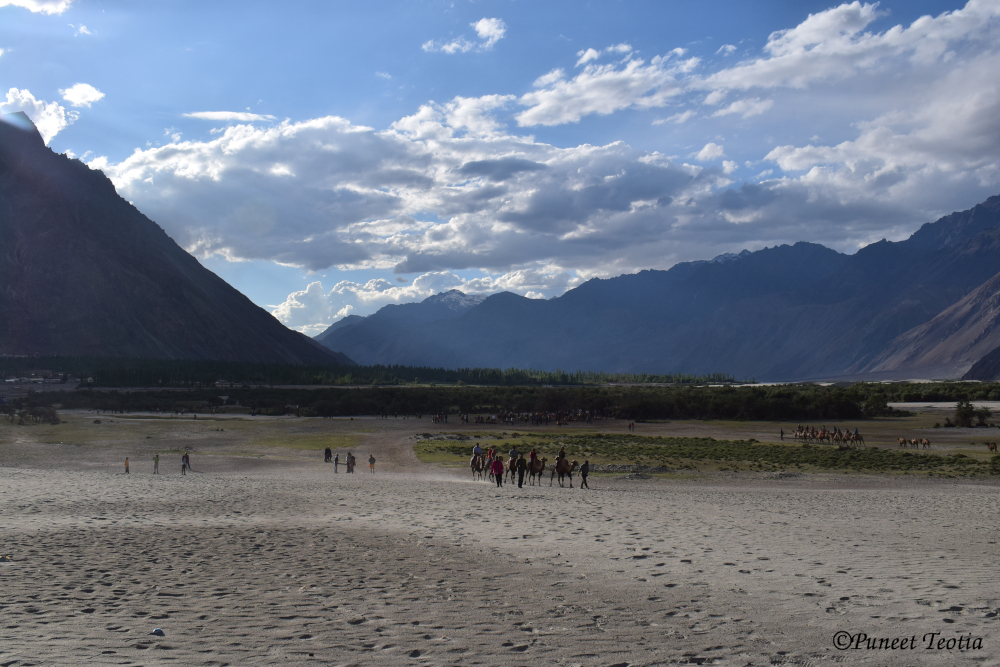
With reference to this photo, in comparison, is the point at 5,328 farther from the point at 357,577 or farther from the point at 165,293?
the point at 357,577

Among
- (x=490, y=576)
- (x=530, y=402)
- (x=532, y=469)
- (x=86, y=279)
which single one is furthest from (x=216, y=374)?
(x=490, y=576)

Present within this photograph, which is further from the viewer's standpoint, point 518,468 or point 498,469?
point 518,468

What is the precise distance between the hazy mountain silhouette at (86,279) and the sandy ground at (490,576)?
150782 mm

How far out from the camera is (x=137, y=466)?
3394 cm

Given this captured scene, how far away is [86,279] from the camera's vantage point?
159 m

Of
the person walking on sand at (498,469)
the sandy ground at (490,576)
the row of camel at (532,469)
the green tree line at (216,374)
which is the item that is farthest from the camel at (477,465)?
the green tree line at (216,374)

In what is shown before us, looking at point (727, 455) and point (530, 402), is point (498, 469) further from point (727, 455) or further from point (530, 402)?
point (530, 402)

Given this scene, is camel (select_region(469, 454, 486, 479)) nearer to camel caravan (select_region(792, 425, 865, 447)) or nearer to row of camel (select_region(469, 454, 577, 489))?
row of camel (select_region(469, 454, 577, 489))

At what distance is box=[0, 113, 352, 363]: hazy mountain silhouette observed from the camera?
151250 mm

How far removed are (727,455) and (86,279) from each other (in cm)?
16213

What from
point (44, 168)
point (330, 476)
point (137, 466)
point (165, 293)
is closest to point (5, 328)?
point (165, 293)

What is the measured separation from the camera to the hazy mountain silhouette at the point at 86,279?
15125 centimetres

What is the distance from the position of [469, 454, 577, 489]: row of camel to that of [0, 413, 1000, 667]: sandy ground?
11.5ft

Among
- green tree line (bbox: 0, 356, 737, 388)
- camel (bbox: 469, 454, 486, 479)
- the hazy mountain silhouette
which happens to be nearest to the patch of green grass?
camel (bbox: 469, 454, 486, 479)
